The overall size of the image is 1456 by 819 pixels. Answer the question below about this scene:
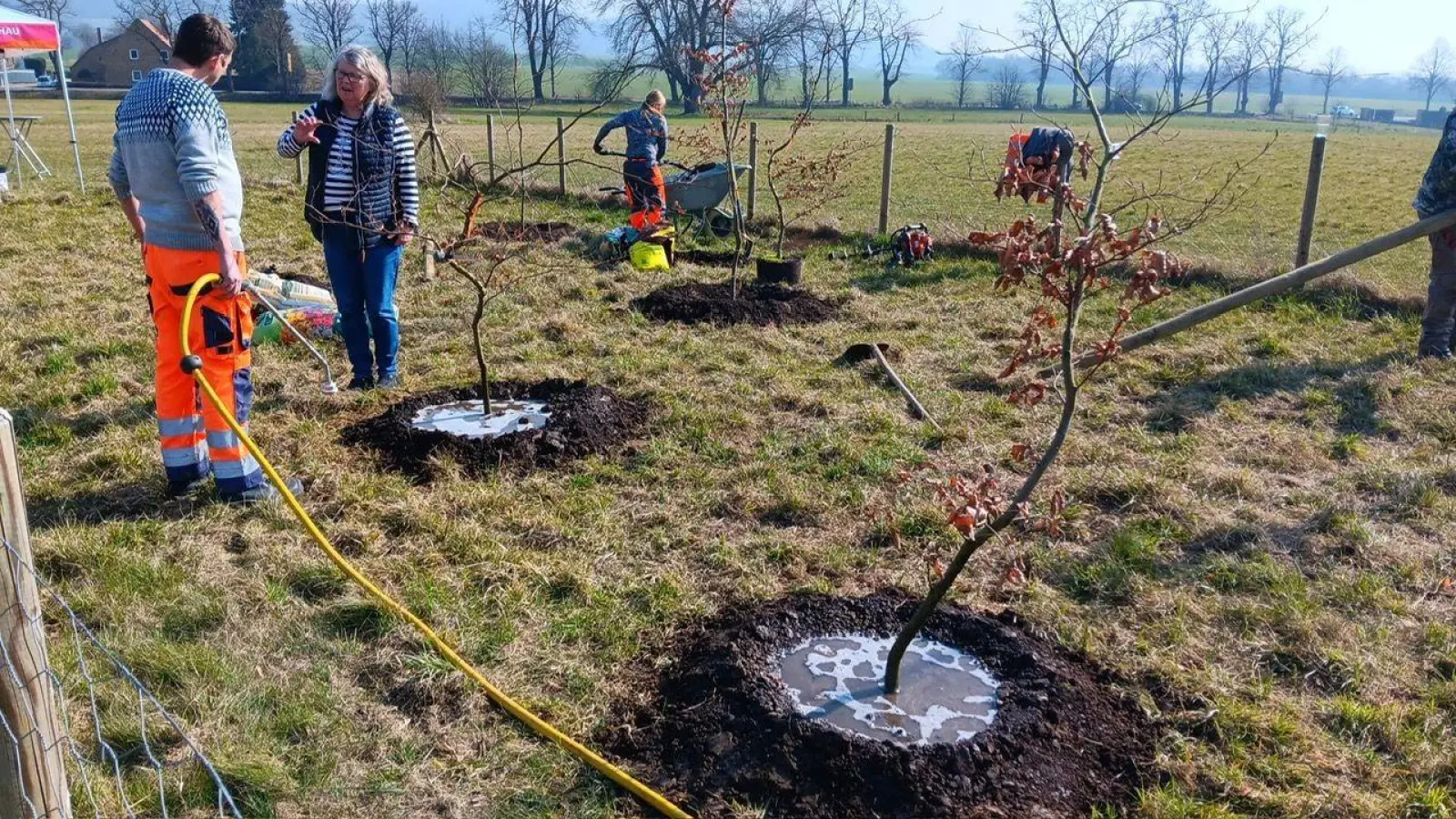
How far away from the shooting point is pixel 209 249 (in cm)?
397

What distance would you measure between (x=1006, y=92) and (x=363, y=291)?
70484 mm

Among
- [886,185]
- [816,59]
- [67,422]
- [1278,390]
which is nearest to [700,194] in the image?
[886,185]

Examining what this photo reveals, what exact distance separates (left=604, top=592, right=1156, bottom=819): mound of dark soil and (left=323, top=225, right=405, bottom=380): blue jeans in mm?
2986

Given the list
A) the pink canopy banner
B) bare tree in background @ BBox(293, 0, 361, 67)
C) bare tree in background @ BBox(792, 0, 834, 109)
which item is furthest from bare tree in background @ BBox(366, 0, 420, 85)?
the pink canopy banner

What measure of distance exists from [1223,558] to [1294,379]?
9.37ft

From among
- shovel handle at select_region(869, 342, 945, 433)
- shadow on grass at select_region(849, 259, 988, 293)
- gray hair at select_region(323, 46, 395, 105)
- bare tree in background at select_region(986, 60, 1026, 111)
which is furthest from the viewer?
bare tree in background at select_region(986, 60, 1026, 111)

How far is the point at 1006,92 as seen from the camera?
228 ft

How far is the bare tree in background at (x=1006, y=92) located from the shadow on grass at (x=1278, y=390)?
5764 centimetres

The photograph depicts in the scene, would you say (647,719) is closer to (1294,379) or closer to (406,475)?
(406,475)

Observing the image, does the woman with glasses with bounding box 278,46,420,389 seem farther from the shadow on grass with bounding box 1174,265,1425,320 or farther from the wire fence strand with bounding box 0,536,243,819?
the shadow on grass with bounding box 1174,265,1425,320

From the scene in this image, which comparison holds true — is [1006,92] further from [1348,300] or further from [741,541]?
[741,541]

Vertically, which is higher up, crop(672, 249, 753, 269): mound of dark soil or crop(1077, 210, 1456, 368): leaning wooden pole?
crop(1077, 210, 1456, 368): leaning wooden pole

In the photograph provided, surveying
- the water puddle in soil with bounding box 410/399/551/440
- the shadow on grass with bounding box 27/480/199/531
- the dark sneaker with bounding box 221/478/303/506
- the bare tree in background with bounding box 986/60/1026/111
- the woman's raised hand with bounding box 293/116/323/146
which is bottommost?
the shadow on grass with bounding box 27/480/199/531

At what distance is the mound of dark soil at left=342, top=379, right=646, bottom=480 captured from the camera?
483cm
